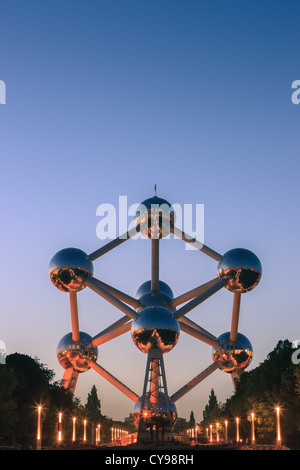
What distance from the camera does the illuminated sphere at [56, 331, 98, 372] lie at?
190 feet

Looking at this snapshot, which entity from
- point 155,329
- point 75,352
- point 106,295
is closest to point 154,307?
point 155,329

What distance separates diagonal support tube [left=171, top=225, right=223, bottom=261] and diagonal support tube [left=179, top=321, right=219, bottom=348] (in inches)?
292

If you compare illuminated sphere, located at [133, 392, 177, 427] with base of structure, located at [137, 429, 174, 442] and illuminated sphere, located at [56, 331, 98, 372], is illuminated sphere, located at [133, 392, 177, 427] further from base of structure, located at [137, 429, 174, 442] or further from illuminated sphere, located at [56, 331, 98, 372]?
illuminated sphere, located at [56, 331, 98, 372]

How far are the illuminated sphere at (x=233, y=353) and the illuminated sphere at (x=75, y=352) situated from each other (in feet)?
39.2

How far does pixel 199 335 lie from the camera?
57.8 metres

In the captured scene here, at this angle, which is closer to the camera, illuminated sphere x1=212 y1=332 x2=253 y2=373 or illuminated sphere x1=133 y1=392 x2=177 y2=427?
illuminated sphere x1=133 y1=392 x2=177 y2=427

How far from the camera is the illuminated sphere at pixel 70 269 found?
168 feet

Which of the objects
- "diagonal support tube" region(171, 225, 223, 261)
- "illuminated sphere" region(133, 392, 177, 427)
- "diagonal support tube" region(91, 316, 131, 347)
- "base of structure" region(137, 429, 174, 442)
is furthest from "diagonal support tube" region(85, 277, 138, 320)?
"base of structure" region(137, 429, 174, 442)

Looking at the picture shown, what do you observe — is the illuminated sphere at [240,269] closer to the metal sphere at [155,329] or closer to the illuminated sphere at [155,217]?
the illuminated sphere at [155,217]

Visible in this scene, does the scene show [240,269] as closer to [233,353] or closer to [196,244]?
[196,244]

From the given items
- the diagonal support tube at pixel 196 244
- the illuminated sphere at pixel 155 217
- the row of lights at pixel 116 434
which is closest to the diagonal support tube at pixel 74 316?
the illuminated sphere at pixel 155 217

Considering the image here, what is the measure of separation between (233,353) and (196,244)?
36.9 feet
